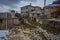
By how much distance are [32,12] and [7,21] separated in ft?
1.36

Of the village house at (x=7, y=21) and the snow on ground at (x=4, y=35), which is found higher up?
the village house at (x=7, y=21)

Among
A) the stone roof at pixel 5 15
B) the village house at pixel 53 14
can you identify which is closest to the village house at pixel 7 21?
the stone roof at pixel 5 15

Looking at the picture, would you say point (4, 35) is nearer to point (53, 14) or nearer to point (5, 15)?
point (5, 15)

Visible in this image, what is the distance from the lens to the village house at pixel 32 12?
200 centimetres

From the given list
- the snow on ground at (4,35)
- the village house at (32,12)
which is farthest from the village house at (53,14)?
the snow on ground at (4,35)

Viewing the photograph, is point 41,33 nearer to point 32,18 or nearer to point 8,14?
point 32,18

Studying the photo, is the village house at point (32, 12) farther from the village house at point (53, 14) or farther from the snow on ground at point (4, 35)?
the snow on ground at point (4, 35)

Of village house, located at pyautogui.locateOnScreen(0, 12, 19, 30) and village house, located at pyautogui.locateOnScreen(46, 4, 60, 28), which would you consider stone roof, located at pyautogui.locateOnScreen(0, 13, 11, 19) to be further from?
village house, located at pyautogui.locateOnScreen(46, 4, 60, 28)

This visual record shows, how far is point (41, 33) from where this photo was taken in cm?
202

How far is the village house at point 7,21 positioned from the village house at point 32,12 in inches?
6.6

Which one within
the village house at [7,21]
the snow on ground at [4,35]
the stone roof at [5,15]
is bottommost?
the snow on ground at [4,35]

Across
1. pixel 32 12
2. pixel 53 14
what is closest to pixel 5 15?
pixel 32 12

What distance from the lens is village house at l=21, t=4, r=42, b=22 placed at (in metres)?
2.00

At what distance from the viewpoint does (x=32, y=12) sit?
6.60 feet
